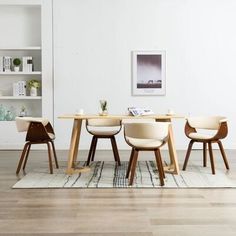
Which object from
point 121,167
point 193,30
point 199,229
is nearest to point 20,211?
point 199,229

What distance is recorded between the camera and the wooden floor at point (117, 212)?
311 centimetres

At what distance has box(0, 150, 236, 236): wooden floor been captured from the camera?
3111 millimetres

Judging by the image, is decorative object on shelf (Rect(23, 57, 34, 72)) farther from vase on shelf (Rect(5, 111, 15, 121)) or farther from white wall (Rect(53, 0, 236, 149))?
A: vase on shelf (Rect(5, 111, 15, 121))

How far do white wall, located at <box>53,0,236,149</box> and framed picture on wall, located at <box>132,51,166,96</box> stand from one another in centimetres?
10

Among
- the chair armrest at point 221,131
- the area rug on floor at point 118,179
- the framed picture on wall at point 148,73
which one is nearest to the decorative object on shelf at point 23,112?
the framed picture on wall at point 148,73

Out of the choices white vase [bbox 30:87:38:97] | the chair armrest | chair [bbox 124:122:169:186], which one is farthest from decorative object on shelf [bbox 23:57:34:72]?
the chair armrest

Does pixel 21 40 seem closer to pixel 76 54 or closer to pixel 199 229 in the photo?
pixel 76 54

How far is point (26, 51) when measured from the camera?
7781mm

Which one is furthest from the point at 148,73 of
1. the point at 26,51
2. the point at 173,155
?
the point at 173,155

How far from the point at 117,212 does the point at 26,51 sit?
494 cm

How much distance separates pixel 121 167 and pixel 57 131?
7.39ft

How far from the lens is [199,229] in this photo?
3.13m

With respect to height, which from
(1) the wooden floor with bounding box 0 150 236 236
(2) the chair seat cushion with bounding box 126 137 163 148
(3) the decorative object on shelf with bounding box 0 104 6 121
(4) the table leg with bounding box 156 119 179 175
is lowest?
(1) the wooden floor with bounding box 0 150 236 236

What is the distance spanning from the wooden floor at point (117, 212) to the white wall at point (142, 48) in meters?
3.28
